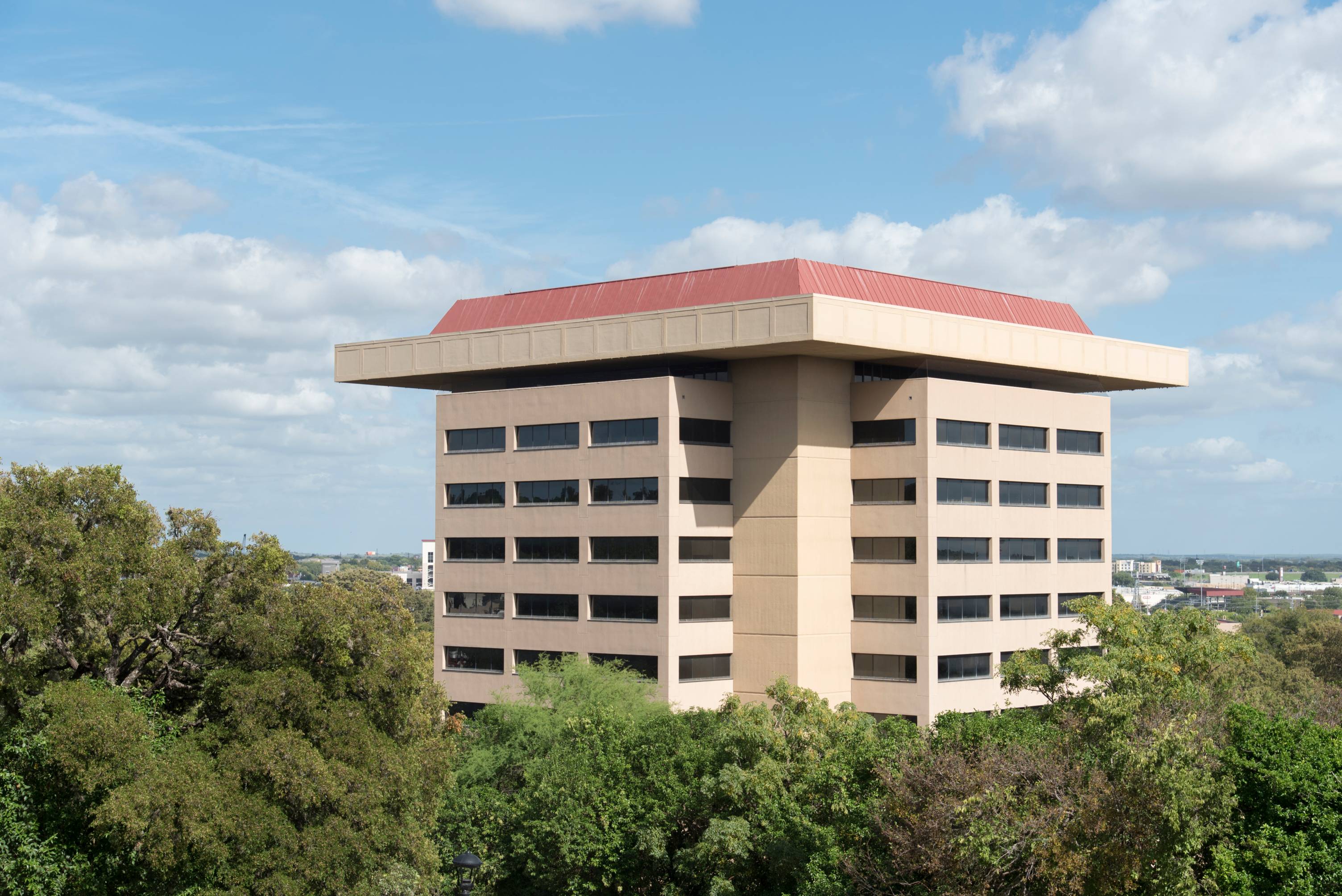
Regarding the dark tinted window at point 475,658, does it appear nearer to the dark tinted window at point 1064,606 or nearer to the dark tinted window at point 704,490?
the dark tinted window at point 704,490

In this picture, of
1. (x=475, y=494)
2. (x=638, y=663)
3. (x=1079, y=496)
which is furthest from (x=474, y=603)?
(x=1079, y=496)

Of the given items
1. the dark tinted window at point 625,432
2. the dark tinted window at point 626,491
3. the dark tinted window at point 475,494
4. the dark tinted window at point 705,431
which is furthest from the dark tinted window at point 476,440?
the dark tinted window at point 705,431

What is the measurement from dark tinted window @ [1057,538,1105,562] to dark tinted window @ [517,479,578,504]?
26.5 metres

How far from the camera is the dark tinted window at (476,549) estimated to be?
232 feet

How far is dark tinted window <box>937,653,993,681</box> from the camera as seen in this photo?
6556cm

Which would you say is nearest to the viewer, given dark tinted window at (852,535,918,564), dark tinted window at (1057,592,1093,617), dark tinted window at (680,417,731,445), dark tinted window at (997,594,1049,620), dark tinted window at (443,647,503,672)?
dark tinted window at (680,417,731,445)

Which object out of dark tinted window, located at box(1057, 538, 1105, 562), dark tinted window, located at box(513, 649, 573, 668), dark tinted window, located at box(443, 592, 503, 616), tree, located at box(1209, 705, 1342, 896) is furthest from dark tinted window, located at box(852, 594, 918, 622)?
tree, located at box(1209, 705, 1342, 896)

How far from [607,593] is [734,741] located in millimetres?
24664

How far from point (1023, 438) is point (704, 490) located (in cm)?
1795

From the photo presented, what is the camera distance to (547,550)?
224 ft

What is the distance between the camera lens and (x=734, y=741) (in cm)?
4156

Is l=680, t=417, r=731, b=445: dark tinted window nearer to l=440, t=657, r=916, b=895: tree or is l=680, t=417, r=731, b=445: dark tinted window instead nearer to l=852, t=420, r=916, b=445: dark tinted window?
l=852, t=420, r=916, b=445: dark tinted window

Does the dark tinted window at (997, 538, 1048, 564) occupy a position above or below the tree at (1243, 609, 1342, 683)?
above

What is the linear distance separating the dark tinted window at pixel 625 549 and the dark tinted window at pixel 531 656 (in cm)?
502
